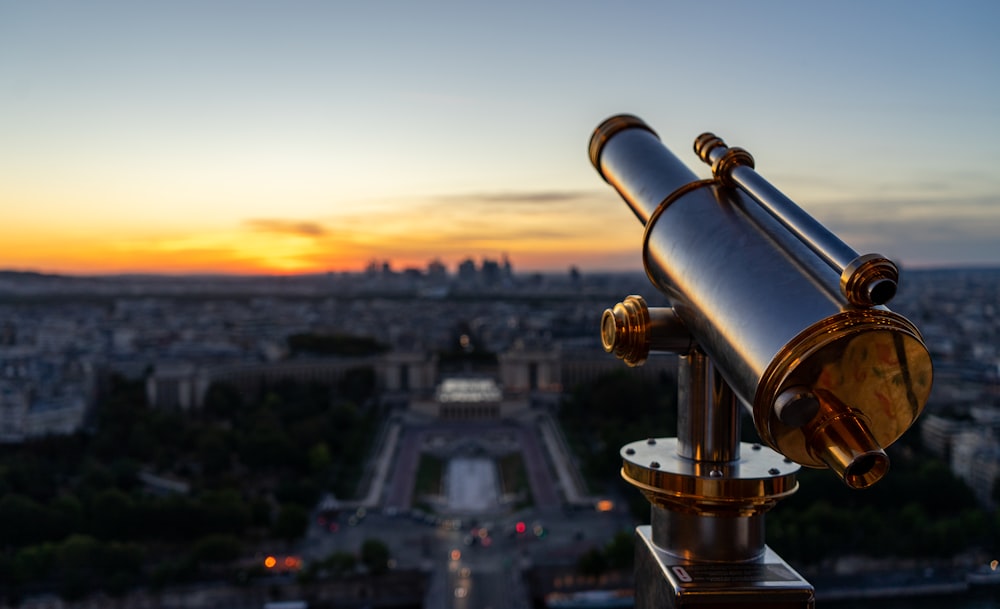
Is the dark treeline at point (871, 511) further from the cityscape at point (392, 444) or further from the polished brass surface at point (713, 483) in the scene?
the polished brass surface at point (713, 483)

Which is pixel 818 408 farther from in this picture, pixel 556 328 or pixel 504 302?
pixel 504 302

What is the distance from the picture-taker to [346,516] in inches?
635

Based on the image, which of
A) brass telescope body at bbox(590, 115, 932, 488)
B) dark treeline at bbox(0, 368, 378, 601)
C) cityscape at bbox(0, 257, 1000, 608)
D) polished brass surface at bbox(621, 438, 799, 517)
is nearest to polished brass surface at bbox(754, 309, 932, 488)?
brass telescope body at bbox(590, 115, 932, 488)

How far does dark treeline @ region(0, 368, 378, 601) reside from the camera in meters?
12.9

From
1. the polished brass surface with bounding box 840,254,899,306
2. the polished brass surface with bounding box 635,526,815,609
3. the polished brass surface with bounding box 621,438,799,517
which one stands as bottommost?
the polished brass surface with bounding box 635,526,815,609

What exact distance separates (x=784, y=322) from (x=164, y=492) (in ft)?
60.0

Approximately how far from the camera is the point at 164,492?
17438mm

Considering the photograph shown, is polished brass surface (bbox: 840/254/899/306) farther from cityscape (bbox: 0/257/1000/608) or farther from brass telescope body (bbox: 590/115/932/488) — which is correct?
cityscape (bbox: 0/257/1000/608)

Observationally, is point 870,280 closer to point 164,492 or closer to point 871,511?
point 871,511

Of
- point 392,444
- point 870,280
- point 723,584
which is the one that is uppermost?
point 870,280

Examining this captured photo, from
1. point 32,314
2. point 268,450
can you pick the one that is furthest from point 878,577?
point 32,314

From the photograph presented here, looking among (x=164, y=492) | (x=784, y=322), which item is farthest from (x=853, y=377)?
(x=164, y=492)

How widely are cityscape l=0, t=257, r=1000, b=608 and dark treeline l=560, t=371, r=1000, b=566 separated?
0.17 m

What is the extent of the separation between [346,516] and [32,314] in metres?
40.4
